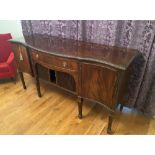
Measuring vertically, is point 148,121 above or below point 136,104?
below

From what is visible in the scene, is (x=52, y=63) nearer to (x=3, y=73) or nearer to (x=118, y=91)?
(x=118, y=91)

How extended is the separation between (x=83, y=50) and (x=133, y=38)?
1.69 ft

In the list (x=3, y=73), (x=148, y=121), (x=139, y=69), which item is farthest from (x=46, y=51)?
(x=148, y=121)

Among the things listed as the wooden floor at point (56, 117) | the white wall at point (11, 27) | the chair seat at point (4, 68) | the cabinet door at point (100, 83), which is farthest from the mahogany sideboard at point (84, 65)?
the white wall at point (11, 27)

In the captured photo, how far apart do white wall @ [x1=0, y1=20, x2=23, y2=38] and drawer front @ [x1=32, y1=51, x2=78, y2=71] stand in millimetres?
1056

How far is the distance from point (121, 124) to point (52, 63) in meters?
1.06

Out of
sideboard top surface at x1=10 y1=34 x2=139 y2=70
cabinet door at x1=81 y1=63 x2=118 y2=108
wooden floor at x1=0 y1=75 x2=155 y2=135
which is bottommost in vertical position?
wooden floor at x1=0 y1=75 x2=155 y2=135

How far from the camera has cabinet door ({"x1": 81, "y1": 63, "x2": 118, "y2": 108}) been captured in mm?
1348

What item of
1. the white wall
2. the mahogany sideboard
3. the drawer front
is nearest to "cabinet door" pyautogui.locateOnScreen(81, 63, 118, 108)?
the mahogany sideboard

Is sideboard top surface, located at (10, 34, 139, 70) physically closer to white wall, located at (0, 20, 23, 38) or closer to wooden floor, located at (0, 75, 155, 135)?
white wall, located at (0, 20, 23, 38)

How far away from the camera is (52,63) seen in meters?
1.66

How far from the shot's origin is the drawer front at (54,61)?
4.99 feet
